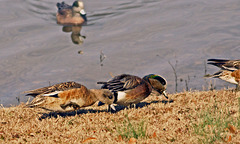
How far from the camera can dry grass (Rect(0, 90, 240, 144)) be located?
18.8 feet

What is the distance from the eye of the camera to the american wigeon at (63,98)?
22.4 feet

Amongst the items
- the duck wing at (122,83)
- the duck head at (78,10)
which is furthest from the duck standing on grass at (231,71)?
the duck head at (78,10)

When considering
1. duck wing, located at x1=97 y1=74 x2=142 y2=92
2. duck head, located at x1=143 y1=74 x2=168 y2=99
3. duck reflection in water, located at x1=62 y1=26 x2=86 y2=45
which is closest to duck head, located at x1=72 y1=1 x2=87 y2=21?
duck reflection in water, located at x1=62 y1=26 x2=86 y2=45

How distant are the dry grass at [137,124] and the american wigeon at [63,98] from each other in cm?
27

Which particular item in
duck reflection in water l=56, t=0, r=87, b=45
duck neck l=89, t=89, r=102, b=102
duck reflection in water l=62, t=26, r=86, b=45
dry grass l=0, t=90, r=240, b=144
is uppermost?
duck reflection in water l=56, t=0, r=87, b=45

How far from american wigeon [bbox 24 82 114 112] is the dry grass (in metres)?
0.27

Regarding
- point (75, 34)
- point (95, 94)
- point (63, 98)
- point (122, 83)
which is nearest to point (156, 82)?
point (122, 83)

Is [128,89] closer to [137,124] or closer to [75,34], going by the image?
[137,124]

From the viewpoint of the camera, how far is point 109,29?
64.2 feet

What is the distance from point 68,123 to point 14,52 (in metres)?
10.1

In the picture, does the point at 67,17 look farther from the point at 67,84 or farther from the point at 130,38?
the point at 67,84

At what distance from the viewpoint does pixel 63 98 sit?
22.5 ft

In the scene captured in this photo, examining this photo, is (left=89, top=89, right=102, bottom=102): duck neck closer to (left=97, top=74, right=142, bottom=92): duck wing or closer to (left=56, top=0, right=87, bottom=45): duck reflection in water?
(left=97, top=74, right=142, bottom=92): duck wing

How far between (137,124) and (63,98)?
151cm
